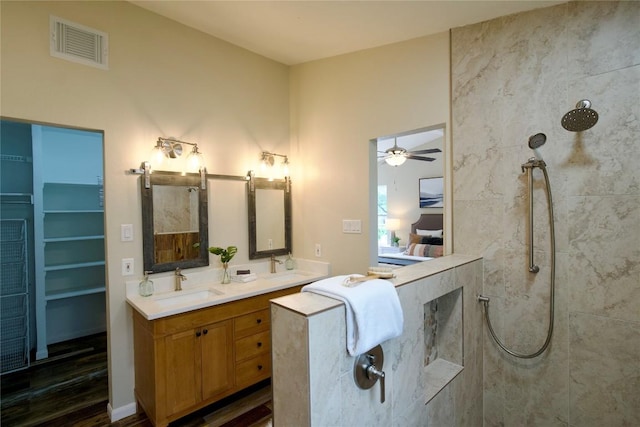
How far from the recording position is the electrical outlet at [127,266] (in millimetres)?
2193

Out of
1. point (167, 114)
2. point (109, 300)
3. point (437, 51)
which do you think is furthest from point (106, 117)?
point (437, 51)

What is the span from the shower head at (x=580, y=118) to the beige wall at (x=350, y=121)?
69 centimetres

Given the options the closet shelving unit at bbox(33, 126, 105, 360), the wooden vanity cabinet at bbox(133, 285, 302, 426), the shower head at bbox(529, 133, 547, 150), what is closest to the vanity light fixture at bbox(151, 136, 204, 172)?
the wooden vanity cabinet at bbox(133, 285, 302, 426)

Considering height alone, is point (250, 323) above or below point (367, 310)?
below

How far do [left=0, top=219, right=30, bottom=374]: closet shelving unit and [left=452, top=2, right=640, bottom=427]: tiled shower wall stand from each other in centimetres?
393

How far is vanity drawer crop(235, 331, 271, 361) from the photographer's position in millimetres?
2328

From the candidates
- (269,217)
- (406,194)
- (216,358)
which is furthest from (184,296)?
(406,194)

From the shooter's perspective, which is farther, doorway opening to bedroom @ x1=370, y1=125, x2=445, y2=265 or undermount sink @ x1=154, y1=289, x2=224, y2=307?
doorway opening to bedroom @ x1=370, y1=125, x2=445, y2=265

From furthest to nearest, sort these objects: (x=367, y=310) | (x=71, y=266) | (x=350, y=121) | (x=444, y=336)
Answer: (x=71, y=266), (x=350, y=121), (x=444, y=336), (x=367, y=310)

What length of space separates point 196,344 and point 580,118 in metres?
2.70

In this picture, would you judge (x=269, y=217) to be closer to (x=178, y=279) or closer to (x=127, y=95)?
(x=178, y=279)

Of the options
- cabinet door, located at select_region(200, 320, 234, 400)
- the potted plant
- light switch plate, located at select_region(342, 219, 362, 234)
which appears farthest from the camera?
light switch plate, located at select_region(342, 219, 362, 234)

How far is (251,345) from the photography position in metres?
2.40

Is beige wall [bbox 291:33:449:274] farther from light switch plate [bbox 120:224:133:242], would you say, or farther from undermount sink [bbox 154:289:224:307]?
light switch plate [bbox 120:224:133:242]
